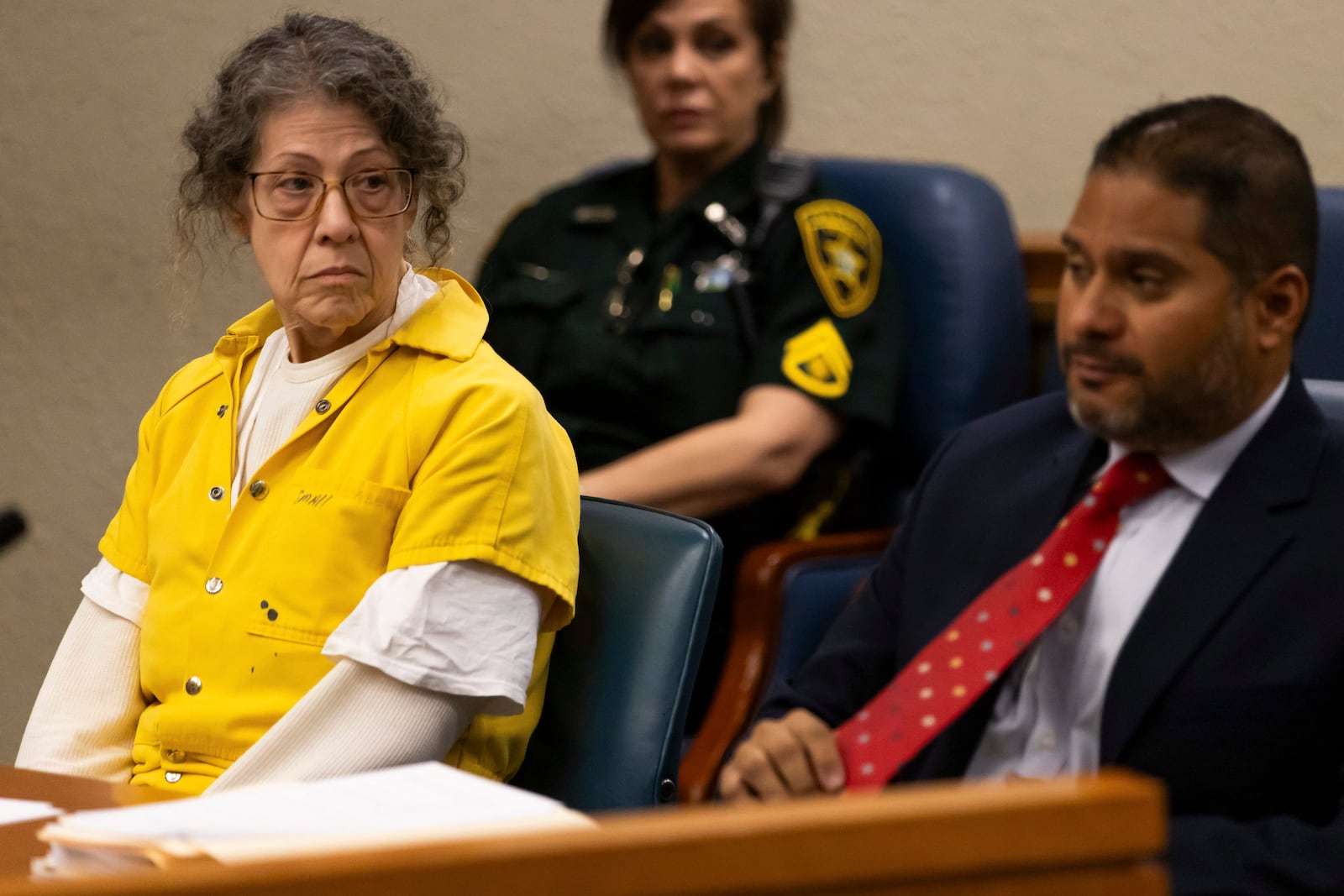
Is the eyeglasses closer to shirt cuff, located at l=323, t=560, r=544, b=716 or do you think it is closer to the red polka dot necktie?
shirt cuff, located at l=323, t=560, r=544, b=716

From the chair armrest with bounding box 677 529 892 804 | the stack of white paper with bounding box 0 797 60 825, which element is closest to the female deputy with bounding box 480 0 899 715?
the chair armrest with bounding box 677 529 892 804

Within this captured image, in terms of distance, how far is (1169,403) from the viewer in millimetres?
1240

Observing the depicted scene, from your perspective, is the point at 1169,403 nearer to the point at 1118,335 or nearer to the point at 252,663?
the point at 1118,335

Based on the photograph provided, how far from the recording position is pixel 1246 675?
1.16 metres

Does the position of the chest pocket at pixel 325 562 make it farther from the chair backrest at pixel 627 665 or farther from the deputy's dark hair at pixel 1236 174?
the deputy's dark hair at pixel 1236 174

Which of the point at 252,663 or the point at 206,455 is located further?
the point at 206,455

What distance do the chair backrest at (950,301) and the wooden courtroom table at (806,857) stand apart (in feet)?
5.33

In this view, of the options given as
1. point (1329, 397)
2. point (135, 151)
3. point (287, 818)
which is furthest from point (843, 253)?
point (287, 818)

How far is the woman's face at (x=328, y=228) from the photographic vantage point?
4.34 ft

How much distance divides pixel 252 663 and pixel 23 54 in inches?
77.8

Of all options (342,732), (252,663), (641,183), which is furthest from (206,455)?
(641,183)

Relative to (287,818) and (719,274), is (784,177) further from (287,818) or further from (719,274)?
(287,818)

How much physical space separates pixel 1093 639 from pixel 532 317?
1.25 meters

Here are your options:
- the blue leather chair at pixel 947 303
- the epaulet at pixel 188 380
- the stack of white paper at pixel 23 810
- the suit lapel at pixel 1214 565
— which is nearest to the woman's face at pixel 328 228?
the epaulet at pixel 188 380
